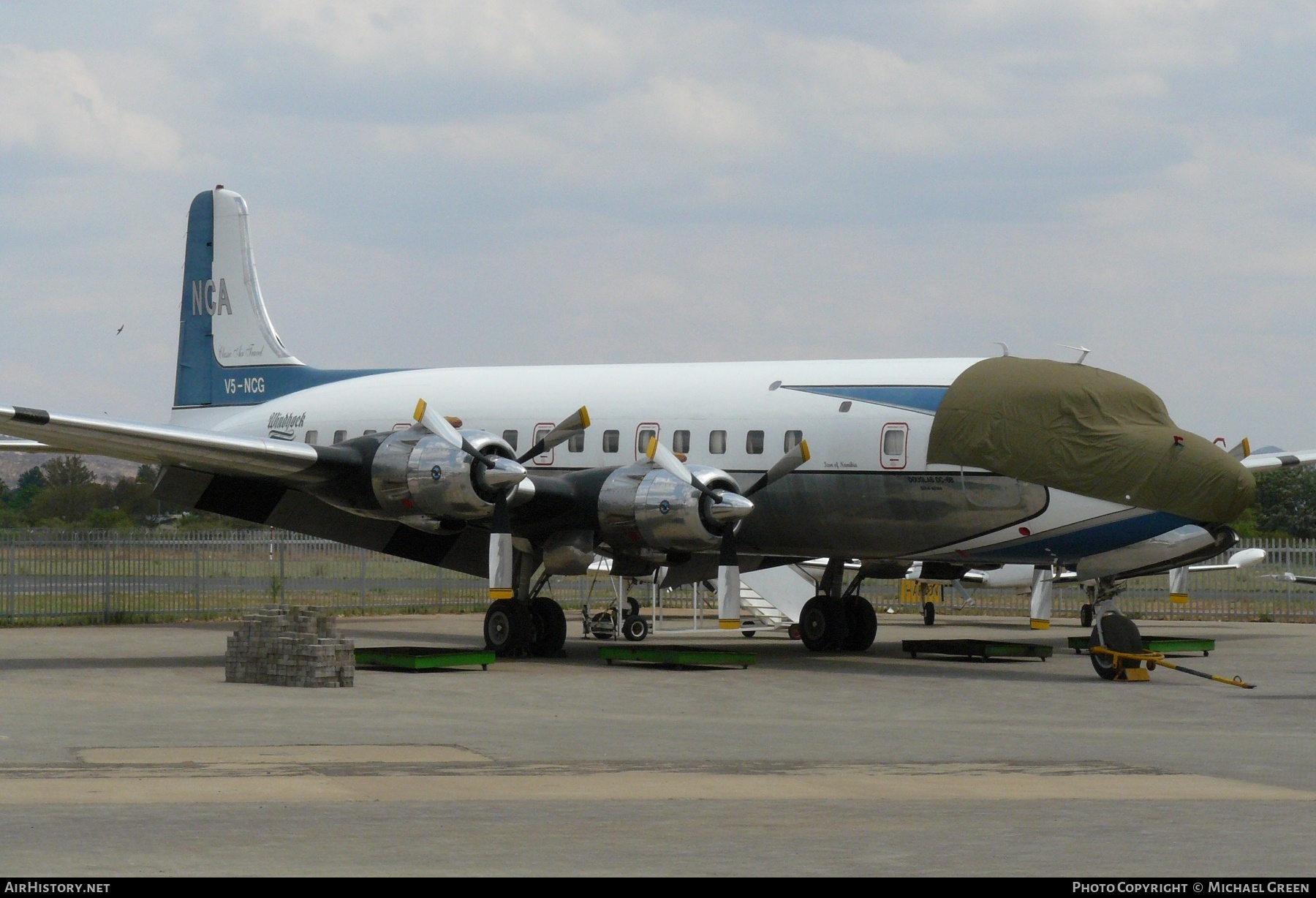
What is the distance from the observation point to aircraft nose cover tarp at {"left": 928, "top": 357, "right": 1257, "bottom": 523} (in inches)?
746

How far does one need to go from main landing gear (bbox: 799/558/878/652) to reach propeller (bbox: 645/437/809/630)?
155 inches

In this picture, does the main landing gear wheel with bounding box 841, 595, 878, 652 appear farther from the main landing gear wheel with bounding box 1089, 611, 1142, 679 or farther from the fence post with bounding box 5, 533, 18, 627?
the fence post with bounding box 5, 533, 18, 627

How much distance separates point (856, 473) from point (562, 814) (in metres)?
11.7

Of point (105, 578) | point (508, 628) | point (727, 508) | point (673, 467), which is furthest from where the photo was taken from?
point (105, 578)

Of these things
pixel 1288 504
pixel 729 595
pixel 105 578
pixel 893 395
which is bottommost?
pixel 729 595

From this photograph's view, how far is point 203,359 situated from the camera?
1096 inches

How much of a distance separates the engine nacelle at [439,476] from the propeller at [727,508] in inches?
71.9

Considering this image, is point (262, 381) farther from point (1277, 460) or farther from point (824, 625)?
point (1277, 460)

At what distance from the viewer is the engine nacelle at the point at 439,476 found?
20.1 meters

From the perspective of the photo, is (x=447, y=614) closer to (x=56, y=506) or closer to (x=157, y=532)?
(x=157, y=532)

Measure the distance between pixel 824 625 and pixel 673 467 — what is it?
5.12 metres

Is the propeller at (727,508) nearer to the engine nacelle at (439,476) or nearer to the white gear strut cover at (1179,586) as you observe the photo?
the engine nacelle at (439,476)

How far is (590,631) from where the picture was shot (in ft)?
92.2

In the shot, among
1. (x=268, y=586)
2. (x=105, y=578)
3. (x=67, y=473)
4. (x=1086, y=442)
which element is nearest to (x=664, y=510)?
(x=1086, y=442)
